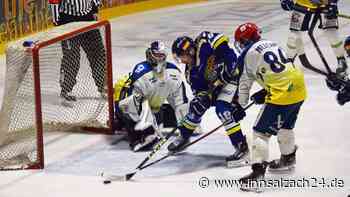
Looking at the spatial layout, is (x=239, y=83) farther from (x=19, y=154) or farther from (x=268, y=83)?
(x=19, y=154)

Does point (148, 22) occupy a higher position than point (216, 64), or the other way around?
point (216, 64)

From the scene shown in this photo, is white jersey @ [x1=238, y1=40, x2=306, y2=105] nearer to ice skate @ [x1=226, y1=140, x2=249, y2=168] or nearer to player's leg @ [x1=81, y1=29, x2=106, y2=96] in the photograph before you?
ice skate @ [x1=226, y1=140, x2=249, y2=168]

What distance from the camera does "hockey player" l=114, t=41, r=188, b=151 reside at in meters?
5.73

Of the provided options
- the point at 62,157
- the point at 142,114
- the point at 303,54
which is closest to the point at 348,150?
the point at 142,114

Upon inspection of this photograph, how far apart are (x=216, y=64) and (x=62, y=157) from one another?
115cm

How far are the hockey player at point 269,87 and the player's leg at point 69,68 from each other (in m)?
1.70

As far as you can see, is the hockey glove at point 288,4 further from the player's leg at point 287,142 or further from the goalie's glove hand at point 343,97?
the player's leg at point 287,142

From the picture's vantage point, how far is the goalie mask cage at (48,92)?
5332 millimetres

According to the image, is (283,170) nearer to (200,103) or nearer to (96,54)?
(200,103)

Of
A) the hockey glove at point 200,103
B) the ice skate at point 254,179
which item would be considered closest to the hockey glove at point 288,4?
the hockey glove at point 200,103

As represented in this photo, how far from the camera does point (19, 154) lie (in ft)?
18.0


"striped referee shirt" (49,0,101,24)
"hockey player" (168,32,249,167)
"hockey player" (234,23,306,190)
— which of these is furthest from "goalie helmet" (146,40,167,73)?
"striped referee shirt" (49,0,101,24)

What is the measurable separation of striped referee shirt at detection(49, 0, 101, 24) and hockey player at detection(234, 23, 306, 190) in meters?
2.31

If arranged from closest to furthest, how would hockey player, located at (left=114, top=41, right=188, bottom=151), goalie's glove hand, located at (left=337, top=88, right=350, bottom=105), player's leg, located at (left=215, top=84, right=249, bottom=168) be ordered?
player's leg, located at (left=215, top=84, right=249, bottom=168), goalie's glove hand, located at (left=337, top=88, right=350, bottom=105), hockey player, located at (left=114, top=41, right=188, bottom=151)
